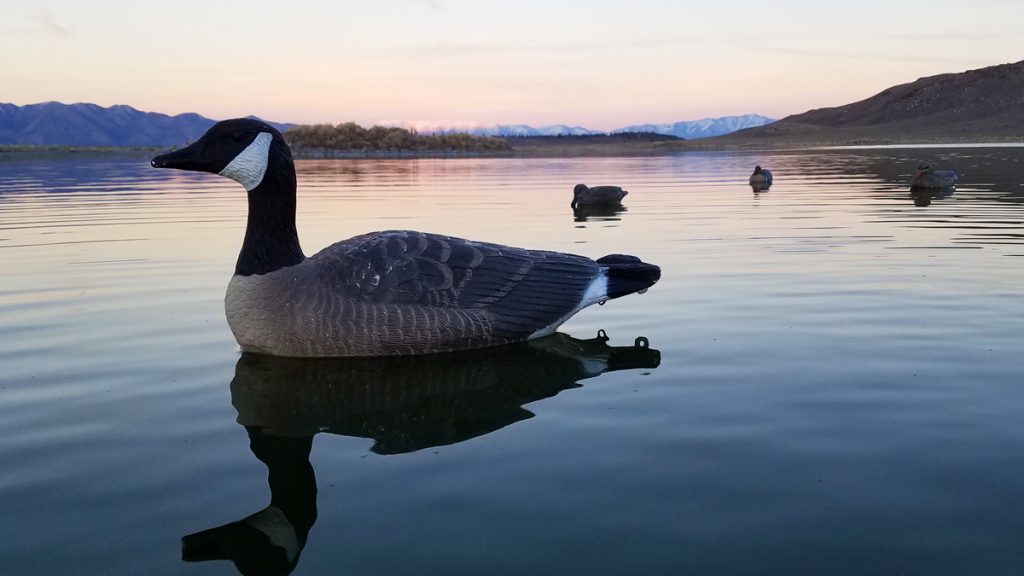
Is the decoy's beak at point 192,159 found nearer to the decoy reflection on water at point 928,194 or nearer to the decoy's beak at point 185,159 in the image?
the decoy's beak at point 185,159

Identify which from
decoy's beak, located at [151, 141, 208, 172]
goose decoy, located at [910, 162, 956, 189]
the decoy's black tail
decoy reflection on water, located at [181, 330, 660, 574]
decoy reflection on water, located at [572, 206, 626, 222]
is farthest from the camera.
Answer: goose decoy, located at [910, 162, 956, 189]

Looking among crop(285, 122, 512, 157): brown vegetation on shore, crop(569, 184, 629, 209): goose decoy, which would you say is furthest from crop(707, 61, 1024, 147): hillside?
crop(569, 184, 629, 209): goose decoy

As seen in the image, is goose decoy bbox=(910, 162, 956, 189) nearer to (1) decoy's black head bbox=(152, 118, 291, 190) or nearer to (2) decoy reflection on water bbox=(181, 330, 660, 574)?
(2) decoy reflection on water bbox=(181, 330, 660, 574)

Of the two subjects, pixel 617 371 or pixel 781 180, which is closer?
pixel 617 371

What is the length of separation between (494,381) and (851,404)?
9.14ft

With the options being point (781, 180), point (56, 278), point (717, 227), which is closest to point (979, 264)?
point (717, 227)

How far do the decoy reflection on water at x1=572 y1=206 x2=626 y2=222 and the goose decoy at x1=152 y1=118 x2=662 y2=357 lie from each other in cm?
1183

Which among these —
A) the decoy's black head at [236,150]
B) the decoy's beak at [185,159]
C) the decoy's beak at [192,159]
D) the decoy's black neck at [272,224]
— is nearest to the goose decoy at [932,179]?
the decoy's black neck at [272,224]

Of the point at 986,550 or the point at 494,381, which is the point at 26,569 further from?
the point at 986,550

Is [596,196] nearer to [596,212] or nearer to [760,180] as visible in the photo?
[596,212]

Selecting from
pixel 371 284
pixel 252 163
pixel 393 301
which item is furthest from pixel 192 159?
pixel 393 301

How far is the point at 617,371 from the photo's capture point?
7.02 metres

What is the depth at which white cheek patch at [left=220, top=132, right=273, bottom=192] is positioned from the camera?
7895mm

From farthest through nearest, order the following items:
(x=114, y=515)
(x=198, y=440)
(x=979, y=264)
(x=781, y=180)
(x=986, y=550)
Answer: (x=781, y=180) < (x=979, y=264) < (x=198, y=440) < (x=114, y=515) < (x=986, y=550)
